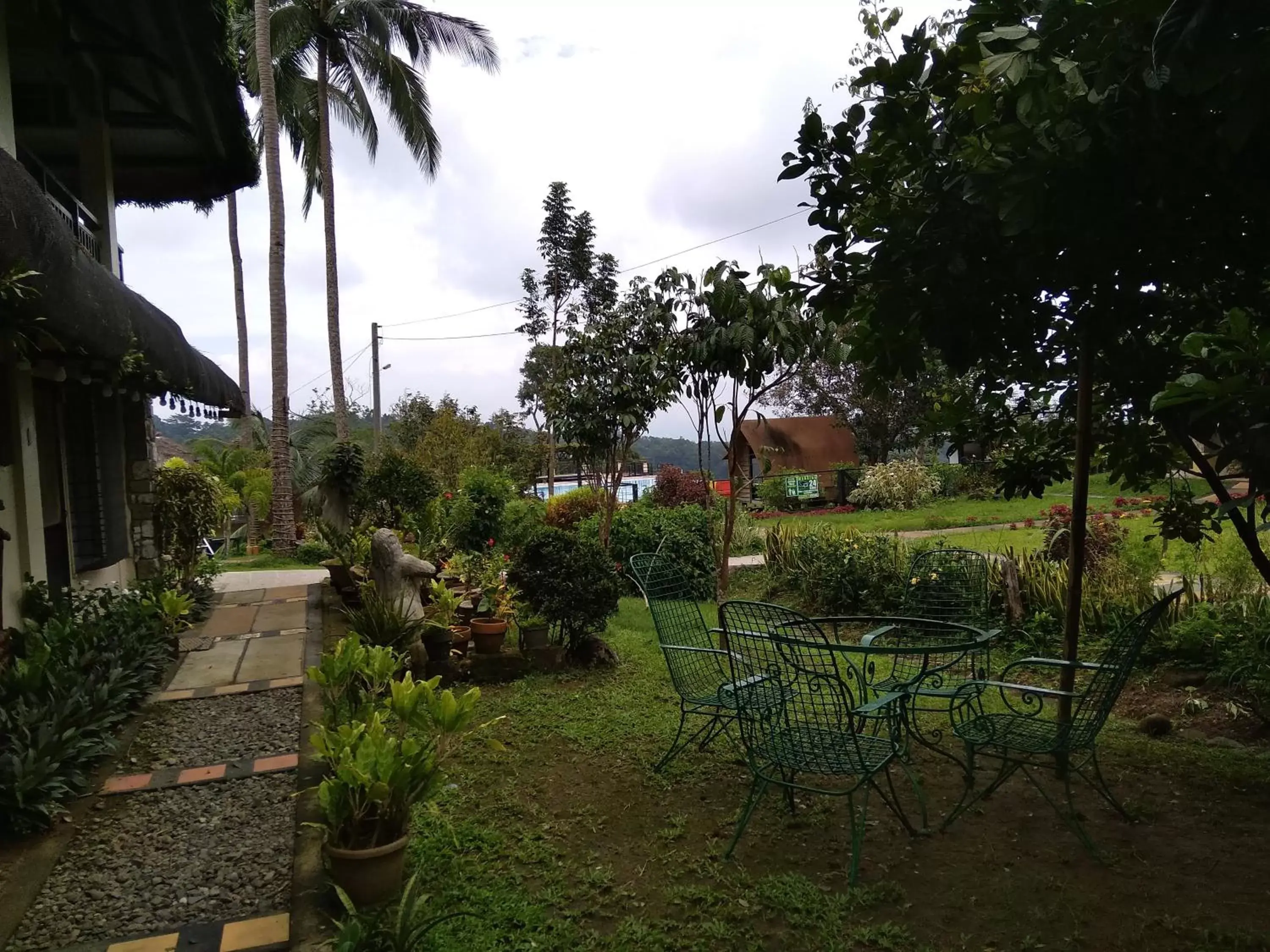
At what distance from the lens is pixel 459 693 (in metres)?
5.48

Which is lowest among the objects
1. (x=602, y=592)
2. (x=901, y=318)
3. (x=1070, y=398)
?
(x=602, y=592)

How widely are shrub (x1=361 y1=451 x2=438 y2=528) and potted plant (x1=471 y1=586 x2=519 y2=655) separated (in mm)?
3629

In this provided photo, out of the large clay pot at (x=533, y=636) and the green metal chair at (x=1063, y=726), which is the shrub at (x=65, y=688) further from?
the green metal chair at (x=1063, y=726)

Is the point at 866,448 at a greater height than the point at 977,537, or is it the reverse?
the point at 866,448

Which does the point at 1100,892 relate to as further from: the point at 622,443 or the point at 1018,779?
the point at 622,443

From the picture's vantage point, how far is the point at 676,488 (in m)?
16.3

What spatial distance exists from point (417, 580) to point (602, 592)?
133 cm

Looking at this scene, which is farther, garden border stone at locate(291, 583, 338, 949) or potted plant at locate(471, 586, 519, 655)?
potted plant at locate(471, 586, 519, 655)

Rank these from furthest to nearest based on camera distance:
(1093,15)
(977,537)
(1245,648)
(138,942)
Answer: (977,537)
(1245,648)
(138,942)
(1093,15)

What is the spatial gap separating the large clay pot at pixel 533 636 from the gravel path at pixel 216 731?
5.22 ft

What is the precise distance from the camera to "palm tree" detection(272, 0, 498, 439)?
14438mm

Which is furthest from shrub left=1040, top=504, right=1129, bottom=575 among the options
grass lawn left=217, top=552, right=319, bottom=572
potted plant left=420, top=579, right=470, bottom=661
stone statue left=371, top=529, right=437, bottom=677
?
grass lawn left=217, top=552, right=319, bottom=572

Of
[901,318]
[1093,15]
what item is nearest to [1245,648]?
[901,318]

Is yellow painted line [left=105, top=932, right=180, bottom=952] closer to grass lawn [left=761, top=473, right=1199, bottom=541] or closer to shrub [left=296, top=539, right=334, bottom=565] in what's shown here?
shrub [left=296, top=539, right=334, bottom=565]
